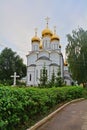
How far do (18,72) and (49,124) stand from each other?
195 ft

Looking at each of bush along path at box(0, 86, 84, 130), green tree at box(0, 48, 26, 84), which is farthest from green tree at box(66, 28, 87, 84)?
bush along path at box(0, 86, 84, 130)

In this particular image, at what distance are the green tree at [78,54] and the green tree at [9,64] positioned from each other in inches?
1063

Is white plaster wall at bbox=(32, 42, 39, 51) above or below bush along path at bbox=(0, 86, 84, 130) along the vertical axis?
above

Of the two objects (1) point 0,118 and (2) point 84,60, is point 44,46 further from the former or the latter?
(1) point 0,118

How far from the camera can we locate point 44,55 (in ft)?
193

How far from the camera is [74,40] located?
148ft

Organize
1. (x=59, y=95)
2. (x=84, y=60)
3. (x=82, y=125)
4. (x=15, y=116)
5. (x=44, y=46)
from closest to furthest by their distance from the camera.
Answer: (x=15, y=116) < (x=82, y=125) < (x=59, y=95) < (x=84, y=60) < (x=44, y=46)

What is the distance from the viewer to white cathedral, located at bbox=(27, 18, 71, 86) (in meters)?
57.1

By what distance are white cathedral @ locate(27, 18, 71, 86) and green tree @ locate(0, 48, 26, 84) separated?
10294 mm

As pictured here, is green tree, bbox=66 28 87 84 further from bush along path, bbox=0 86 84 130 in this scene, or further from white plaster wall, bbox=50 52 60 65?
bush along path, bbox=0 86 84 130

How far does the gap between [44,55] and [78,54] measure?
15.8 meters

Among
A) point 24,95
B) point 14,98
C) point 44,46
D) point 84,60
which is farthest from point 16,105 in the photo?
point 44,46

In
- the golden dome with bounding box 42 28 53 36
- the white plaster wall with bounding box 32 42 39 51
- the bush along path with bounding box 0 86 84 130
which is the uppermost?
the golden dome with bounding box 42 28 53 36

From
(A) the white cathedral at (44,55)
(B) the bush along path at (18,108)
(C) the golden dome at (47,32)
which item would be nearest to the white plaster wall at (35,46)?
(A) the white cathedral at (44,55)
